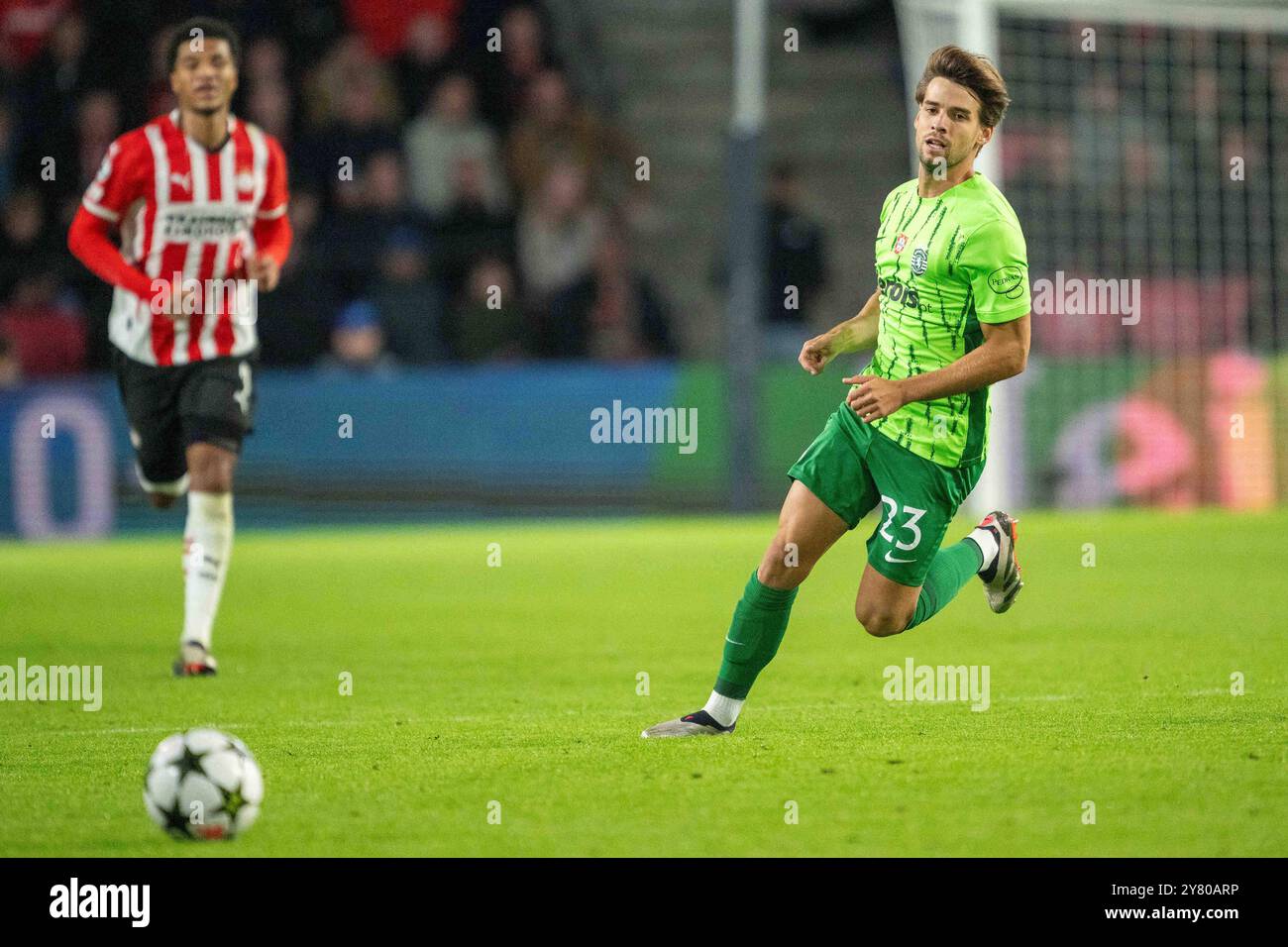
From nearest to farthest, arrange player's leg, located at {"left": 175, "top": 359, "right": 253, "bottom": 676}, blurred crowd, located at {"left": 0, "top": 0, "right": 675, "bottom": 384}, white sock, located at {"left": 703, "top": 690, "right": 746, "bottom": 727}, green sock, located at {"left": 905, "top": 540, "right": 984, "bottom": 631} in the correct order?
white sock, located at {"left": 703, "top": 690, "right": 746, "bottom": 727}
green sock, located at {"left": 905, "top": 540, "right": 984, "bottom": 631}
player's leg, located at {"left": 175, "top": 359, "right": 253, "bottom": 676}
blurred crowd, located at {"left": 0, "top": 0, "right": 675, "bottom": 384}

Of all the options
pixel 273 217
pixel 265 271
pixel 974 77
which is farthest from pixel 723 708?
pixel 273 217

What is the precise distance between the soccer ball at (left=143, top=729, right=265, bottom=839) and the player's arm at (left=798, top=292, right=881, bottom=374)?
2230 millimetres

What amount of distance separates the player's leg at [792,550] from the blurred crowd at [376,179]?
32.6 ft

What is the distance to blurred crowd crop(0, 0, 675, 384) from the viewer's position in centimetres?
1625

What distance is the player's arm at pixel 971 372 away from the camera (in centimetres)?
563

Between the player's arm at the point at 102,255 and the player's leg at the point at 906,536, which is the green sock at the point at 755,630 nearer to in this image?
the player's leg at the point at 906,536

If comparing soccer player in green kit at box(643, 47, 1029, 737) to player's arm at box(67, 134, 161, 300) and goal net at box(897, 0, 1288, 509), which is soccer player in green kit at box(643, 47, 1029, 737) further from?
goal net at box(897, 0, 1288, 509)

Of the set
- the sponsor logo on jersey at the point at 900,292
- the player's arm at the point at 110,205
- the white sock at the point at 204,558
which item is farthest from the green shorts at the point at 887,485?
the player's arm at the point at 110,205

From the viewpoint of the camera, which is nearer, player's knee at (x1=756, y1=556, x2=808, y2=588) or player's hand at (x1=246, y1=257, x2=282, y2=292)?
player's knee at (x1=756, y1=556, x2=808, y2=588)

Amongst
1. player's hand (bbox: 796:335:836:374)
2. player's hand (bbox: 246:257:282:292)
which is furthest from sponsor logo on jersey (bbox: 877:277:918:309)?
player's hand (bbox: 246:257:282:292)

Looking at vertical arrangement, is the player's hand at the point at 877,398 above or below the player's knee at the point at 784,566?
above

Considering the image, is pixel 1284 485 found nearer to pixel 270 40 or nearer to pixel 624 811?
pixel 270 40

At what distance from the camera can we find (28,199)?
55.5 feet

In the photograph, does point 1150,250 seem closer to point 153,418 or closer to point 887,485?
point 153,418
